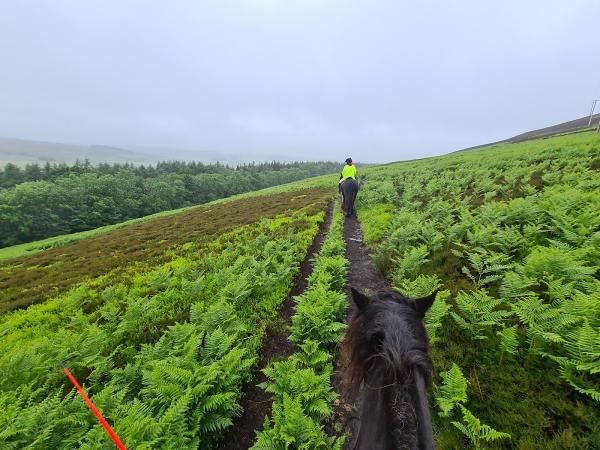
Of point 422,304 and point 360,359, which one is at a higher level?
point 422,304

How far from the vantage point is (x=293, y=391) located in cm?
391

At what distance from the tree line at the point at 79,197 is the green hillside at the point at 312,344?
53945 mm

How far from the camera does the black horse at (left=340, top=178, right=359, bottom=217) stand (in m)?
15.4

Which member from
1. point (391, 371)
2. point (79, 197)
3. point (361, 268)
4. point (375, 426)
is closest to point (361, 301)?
point (391, 371)

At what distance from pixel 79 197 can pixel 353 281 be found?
67379 millimetres

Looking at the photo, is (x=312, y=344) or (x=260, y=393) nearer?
(x=260, y=393)

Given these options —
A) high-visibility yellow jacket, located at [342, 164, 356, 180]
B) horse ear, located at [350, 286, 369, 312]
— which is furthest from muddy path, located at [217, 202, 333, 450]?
high-visibility yellow jacket, located at [342, 164, 356, 180]

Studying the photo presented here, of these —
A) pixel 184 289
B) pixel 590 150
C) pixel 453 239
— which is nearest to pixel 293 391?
pixel 184 289

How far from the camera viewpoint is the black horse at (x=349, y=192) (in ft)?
50.6

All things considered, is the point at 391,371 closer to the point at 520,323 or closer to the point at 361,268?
the point at 520,323

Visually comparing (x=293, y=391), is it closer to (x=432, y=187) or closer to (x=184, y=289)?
(x=184, y=289)

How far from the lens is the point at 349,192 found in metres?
15.7

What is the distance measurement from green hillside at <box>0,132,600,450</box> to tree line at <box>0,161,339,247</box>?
53.9 m

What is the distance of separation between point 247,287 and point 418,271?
4.66m
